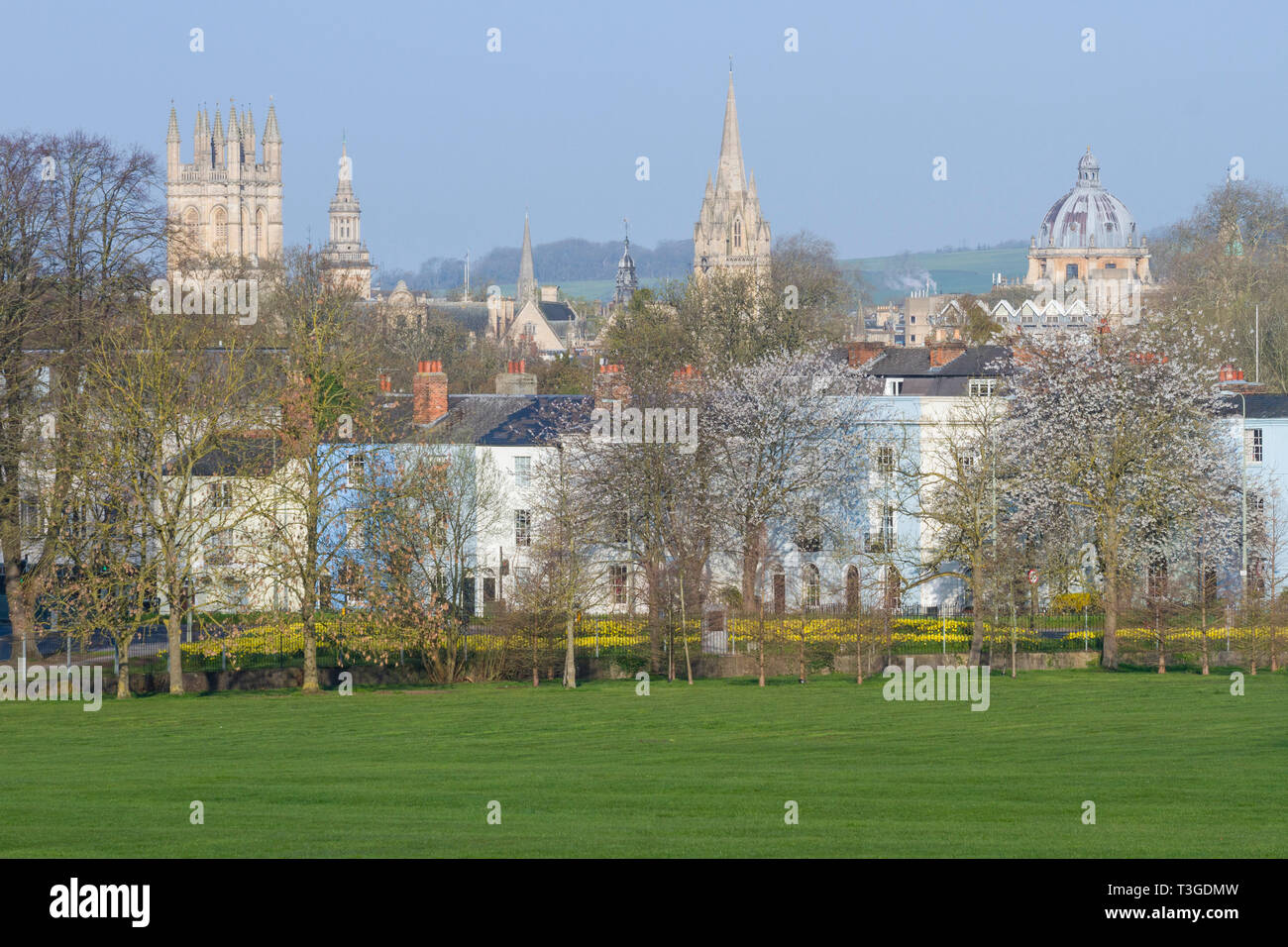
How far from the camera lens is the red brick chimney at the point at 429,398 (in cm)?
6228

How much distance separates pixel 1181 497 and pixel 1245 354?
38.7 meters

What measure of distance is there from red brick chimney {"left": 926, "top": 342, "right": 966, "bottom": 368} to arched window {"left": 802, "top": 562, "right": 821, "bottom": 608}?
14989mm

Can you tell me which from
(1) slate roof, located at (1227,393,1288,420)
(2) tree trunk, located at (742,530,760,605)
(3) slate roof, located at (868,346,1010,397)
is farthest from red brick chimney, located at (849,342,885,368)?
(2) tree trunk, located at (742,530,760,605)

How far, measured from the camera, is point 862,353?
74.9m

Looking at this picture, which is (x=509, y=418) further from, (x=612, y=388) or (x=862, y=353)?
(x=862, y=353)

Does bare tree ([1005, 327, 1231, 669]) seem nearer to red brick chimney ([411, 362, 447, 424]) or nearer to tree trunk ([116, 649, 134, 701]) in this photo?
red brick chimney ([411, 362, 447, 424])

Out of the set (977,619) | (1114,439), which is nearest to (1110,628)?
(977,619)

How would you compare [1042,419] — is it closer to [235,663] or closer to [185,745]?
[235,663]

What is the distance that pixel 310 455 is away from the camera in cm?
4231

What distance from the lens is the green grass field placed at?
1812cm

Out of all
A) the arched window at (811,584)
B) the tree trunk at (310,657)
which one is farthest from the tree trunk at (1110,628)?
the tree trunk at (310,657)

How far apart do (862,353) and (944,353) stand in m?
6.57

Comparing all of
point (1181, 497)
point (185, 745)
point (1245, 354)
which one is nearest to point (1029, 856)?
point (185, 745)

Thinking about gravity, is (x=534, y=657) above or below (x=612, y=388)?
below
